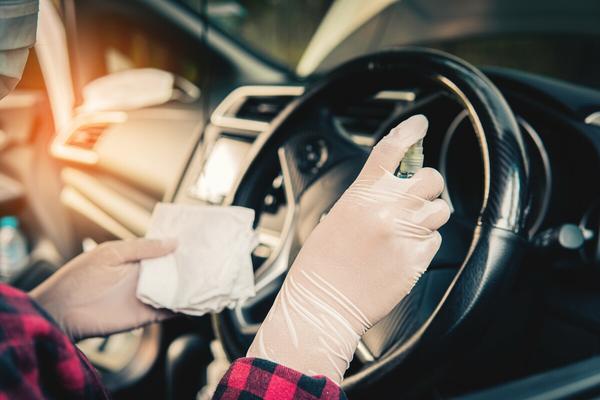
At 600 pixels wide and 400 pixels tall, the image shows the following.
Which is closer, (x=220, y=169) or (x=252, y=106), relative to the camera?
(x=220, y=169)

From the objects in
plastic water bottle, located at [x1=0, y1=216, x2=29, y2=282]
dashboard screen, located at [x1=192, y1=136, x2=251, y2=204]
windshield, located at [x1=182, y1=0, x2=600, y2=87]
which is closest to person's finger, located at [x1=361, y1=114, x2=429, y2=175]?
dashboard screen, located at [x1=192, y1=136, x2=251, y2=204]

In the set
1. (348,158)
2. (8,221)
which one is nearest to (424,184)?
(348,158)

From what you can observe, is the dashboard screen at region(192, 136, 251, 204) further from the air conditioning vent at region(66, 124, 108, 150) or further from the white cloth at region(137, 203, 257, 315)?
the air conditioning vent at region(66, 124, 108, 150)

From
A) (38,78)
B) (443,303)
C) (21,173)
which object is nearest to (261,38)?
(38,78)

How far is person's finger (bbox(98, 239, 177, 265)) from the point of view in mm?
958

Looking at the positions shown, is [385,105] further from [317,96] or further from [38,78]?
[38,78]

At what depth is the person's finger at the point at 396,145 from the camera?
25.1 inches

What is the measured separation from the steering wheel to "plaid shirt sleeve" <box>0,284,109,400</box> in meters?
0.37

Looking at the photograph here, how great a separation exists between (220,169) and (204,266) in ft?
2.14

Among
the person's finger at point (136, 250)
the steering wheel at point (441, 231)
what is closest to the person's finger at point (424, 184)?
the steering wheel at point (441, 231)

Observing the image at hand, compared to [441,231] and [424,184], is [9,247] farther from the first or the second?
[424,184]

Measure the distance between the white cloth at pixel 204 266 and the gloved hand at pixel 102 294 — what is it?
0.03 metres

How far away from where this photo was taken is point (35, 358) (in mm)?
523

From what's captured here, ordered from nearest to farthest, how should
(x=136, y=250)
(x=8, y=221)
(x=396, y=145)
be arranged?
(x=396, y=145)
(x=136, y=250)
(x=8, y=221)
